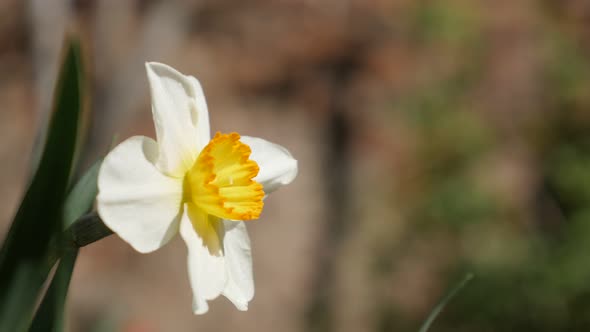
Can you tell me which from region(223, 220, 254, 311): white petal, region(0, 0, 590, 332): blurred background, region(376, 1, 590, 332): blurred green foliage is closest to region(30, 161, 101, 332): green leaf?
region(223, 220, 254, 311): white petal

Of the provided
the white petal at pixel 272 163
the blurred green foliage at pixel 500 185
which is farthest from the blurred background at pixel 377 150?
the white petal at pixel 272 163

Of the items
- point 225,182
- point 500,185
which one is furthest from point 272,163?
point 500,185

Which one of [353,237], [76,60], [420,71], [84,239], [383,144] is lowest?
[353,237]

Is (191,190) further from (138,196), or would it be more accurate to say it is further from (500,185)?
(500,185)

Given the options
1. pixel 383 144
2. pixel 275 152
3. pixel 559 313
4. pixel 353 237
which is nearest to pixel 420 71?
pixel 383 144

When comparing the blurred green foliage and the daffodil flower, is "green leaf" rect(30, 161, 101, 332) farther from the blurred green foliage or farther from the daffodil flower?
the blurred green foliage

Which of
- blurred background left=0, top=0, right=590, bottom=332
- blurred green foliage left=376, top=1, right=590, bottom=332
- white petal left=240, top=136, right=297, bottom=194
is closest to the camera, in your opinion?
white petal left=240, top=136, right=297, bottom=194

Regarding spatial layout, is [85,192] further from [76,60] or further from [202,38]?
[202,38]
